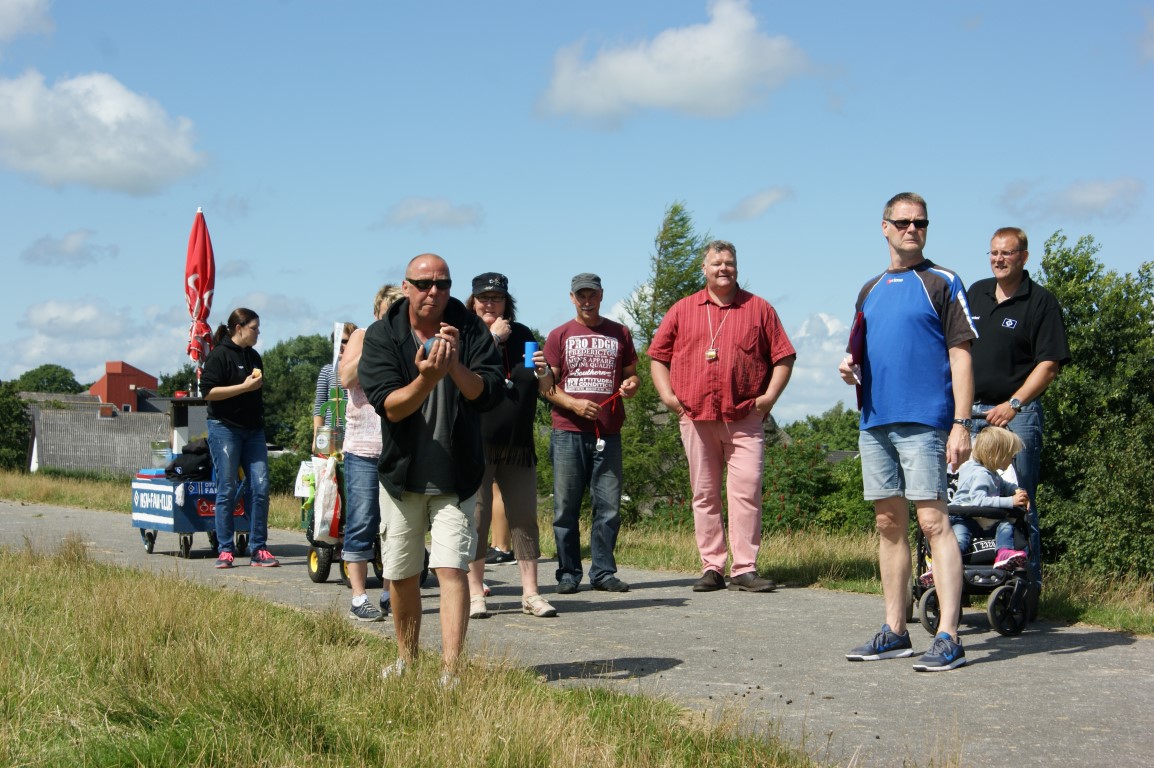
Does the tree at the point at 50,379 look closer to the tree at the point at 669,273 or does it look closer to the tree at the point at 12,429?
the tree at the point at 12,429

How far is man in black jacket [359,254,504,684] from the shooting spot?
5.78 metres

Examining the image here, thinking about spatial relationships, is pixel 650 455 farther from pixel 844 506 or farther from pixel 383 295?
pixel 383 295

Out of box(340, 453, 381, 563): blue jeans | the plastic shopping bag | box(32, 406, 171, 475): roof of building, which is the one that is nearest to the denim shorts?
box(340, 453, 381, 563): blue jeans

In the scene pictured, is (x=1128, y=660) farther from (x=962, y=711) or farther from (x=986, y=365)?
(x=986, y=365)

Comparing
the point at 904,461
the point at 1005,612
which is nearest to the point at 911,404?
the point at 904,461

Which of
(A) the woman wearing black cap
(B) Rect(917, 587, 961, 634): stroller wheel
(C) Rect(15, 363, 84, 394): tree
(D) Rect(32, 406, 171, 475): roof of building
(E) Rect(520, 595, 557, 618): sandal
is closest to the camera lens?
(B) Rect(917, 587, 961, 634): stroller wheel

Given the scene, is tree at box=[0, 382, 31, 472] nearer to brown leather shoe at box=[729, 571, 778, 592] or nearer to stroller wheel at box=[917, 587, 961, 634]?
brown leather shoe at box=[729, 571, 778, 592]

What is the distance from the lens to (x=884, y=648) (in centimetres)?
665

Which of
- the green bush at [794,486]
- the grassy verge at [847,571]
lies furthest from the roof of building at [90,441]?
the grassy verge at [847,571]

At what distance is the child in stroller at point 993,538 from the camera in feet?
23.7

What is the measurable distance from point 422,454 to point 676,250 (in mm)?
35771

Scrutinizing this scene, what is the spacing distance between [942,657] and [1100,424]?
727 cm

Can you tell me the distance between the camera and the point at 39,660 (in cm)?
600

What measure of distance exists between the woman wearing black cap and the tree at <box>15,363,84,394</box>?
557ft
